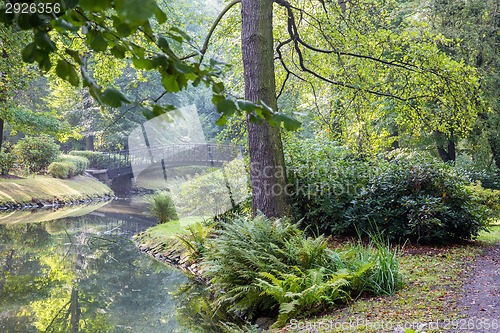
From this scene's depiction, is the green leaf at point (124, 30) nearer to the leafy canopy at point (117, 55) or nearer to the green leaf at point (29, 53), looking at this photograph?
the leafy canopy at point (117, 55)

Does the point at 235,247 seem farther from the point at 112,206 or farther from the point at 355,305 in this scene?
the point at 112,206

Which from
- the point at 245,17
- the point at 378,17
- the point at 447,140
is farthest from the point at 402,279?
the point at 447,140

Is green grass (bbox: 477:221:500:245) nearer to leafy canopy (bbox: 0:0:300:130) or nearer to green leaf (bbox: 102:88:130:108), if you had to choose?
leafy canopy (bbox: 0:0:300:130)

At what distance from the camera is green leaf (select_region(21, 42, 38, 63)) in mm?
1262

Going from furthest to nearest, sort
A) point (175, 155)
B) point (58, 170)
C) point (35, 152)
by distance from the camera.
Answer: point (58, 170)
point (175, 155)
point (35, 152)

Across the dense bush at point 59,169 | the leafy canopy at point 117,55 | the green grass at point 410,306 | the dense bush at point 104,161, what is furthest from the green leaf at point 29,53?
the dense bush at point 104,161

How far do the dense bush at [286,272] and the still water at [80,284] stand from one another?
91 cm

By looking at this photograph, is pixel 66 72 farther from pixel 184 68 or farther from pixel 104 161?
pixel 104 161

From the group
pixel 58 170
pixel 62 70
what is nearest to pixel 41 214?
pixel 58 170

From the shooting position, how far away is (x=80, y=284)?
279 inches

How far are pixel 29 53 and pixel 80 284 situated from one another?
21.7 ft

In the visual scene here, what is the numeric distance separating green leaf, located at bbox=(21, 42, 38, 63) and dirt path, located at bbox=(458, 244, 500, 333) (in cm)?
338

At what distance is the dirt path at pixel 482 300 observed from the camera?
3.36 m

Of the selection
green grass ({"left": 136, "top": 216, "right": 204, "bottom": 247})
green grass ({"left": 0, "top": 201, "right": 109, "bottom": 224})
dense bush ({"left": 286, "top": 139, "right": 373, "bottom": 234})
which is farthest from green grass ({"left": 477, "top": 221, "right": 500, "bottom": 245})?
green grass ({"left": 0, "top": 201, "right": 109, "bottom": 224})
